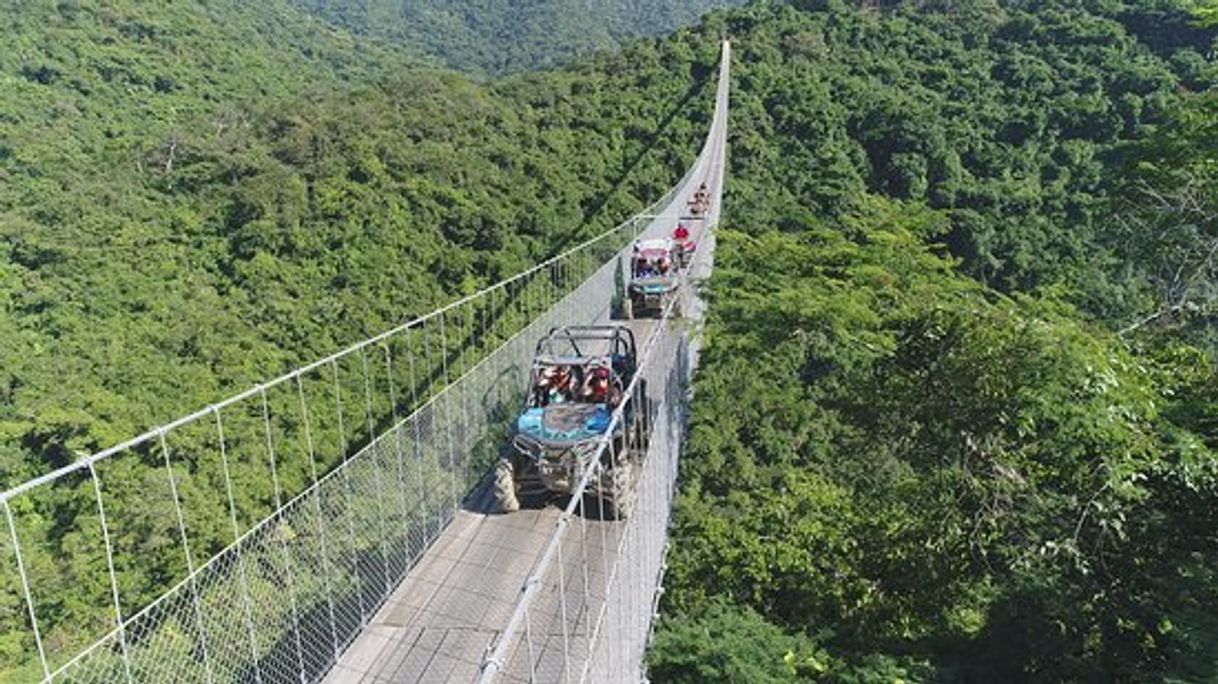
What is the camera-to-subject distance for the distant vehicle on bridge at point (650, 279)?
1267cm

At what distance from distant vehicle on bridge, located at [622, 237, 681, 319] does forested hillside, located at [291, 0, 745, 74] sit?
76.8 m

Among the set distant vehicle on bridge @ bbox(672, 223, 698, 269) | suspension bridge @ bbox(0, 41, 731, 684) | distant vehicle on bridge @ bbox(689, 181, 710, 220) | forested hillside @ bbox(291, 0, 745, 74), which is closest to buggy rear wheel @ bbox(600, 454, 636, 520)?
suspension bridge @ bbox(0, 41, 731, 684)

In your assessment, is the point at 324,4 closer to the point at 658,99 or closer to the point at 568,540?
the point at 658,99

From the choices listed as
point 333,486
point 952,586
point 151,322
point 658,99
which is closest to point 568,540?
point 333,486

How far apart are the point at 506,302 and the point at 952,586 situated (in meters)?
15.3

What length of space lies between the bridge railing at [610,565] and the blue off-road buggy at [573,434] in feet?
0.08

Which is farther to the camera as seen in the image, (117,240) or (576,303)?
(117,240)

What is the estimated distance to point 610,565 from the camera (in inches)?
234

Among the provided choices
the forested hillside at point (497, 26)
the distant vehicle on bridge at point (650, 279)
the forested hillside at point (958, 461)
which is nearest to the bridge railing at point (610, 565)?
the forested hillside at point (958, 461)

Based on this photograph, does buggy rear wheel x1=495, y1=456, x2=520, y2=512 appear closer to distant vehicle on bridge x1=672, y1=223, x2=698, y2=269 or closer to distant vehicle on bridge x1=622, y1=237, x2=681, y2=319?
distant vehicle on bridge x1=622, y1=237, x2=681, y2=319

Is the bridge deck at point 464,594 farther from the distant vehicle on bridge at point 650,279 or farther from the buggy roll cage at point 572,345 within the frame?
the distant vehicle on bridge at point 650,279

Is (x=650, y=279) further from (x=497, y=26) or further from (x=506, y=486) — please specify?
(x=497, y=26)

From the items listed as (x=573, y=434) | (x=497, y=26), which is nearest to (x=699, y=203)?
(x=573, y=434)

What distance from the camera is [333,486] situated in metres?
6.15
